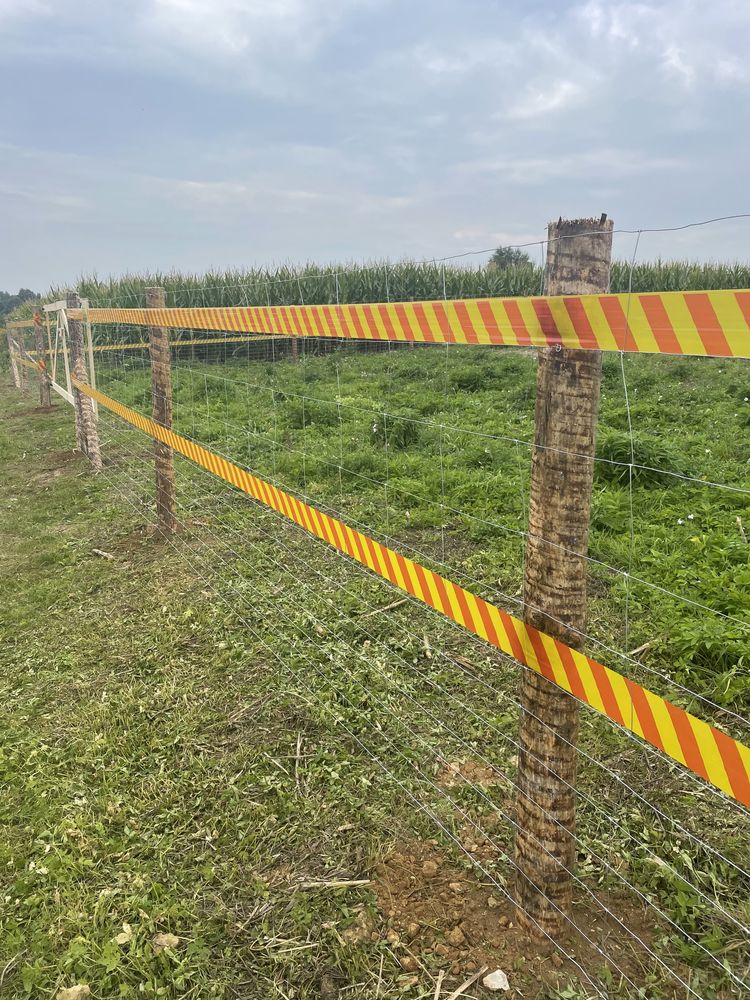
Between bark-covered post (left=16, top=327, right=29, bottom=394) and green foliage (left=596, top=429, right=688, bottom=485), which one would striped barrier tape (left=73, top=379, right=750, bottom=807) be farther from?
bark-covered post (left=16, top=327, right=29, bottom=394)

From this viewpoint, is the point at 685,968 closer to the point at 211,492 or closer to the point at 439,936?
the point at 439,936

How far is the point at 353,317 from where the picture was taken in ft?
9.87

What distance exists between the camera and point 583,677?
79.4 inches

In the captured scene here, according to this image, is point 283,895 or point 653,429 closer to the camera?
point 283,895

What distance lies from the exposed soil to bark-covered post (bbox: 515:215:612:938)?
0.09m

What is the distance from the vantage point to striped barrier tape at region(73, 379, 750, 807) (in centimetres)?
165

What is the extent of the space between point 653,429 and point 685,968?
6.99m

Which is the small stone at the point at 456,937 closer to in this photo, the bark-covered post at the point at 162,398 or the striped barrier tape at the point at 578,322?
the striped barrier tape at the point at 578,322

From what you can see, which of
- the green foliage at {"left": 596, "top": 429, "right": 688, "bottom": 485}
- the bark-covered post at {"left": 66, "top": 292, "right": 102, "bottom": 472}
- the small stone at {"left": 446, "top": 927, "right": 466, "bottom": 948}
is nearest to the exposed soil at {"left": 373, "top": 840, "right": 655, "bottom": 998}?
the small stone at {"left": 446, "top": 927, "right": 466, "bottom": 948}

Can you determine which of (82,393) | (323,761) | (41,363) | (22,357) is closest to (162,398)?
(82,393)

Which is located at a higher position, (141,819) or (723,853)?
(723,853)

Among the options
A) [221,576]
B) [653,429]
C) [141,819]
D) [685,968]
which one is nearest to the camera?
[685,968]

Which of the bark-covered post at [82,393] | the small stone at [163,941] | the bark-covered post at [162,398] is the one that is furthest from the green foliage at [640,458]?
the bark-covered post at [82,393]

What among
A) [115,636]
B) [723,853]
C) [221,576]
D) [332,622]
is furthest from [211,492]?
[723,853]
